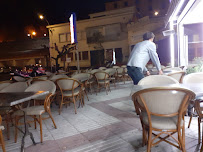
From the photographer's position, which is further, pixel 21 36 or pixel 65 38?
pixel 21 36

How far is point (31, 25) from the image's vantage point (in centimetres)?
3198

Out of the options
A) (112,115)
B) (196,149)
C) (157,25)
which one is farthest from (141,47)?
(157,25)

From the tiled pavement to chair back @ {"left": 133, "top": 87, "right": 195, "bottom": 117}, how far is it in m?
0.80

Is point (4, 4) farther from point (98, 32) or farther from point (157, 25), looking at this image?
point (157, 25)

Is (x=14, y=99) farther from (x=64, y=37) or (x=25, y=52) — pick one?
(x=25, y=52)

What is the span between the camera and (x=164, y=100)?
1533 millimetres

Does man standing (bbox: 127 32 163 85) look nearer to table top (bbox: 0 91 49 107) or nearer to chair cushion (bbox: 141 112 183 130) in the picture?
chair cushion (bbox: 141 112 183 130)

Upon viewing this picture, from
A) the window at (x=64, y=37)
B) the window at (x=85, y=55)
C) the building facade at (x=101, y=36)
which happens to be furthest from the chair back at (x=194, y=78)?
the window at (x=64, y=37)

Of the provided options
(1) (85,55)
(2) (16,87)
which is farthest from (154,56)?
(1) (85,55)

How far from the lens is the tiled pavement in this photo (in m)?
2.23

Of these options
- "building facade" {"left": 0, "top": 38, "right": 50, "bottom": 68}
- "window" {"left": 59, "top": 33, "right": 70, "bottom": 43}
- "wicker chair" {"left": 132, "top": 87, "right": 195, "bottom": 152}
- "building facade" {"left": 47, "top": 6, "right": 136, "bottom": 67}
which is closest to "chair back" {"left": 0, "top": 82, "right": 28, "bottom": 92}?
"wicker chair" {"left": 132, "top": 87, "right": 195, "bottom": 152}

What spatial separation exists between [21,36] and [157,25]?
2808 centimetres

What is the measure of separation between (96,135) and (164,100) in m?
1.49

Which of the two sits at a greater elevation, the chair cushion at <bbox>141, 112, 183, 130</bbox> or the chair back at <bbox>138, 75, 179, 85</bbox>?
the chair back at <bbox>138, 75, 179, 85</bbox>
